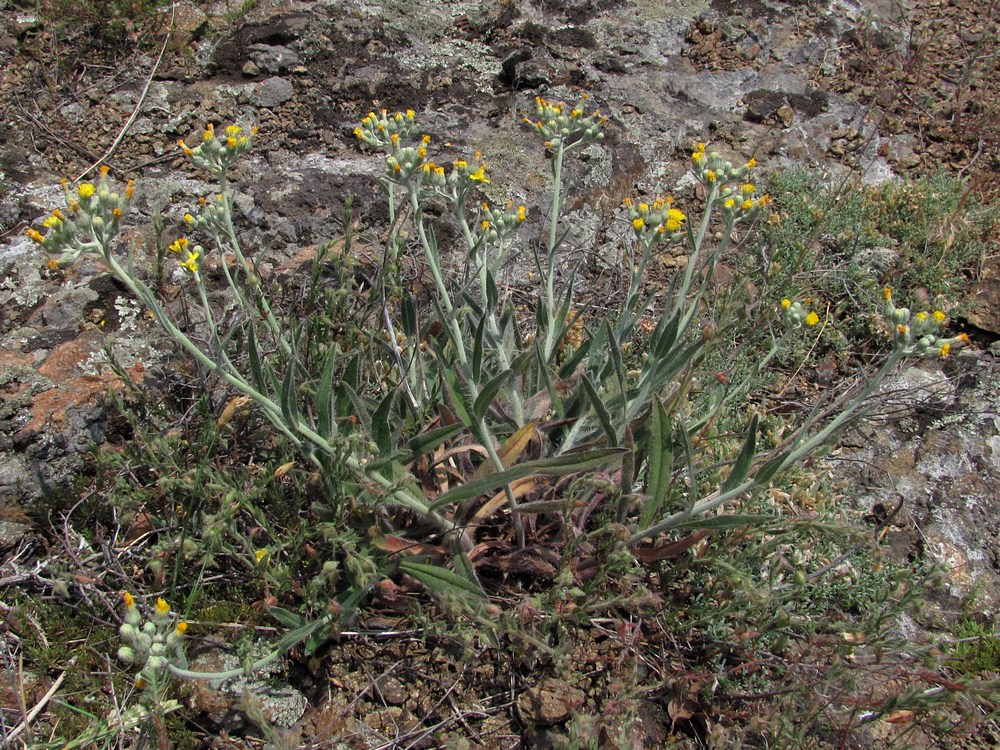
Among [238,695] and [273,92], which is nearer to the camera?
[238,695]

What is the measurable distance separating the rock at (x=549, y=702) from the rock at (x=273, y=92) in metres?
3.02

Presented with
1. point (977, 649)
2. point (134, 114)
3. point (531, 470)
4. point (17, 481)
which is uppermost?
point (134, 114)

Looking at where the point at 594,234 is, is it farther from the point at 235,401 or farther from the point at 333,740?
the point at 333,740

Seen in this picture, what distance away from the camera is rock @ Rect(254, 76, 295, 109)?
11.8 feet

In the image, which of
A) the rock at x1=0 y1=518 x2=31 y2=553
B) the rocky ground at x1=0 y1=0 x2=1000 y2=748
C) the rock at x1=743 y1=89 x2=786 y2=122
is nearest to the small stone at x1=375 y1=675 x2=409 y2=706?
the rocky ground at x1=0 y1=0 x2=1000 y2=748

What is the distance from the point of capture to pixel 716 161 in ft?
7.55

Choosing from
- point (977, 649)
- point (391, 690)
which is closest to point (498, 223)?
point (391, 690)

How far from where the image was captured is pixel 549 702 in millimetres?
2053

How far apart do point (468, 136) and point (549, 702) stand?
2692 mm

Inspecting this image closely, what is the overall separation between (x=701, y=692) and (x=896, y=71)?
405 cm

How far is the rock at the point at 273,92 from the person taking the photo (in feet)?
11.8

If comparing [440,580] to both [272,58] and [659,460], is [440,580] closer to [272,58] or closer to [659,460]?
[659,460]

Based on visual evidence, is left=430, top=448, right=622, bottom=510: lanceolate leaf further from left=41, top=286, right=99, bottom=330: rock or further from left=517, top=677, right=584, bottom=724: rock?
left=41, top=286, right=99, bottom=330: rock

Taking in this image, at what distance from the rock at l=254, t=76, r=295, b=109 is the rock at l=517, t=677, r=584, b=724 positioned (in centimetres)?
302
